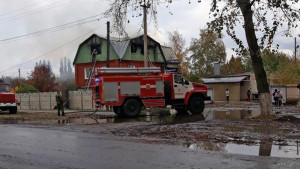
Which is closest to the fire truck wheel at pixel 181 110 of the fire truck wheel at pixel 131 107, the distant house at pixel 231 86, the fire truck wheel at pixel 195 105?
the fire truck wheel at pixel 195 105

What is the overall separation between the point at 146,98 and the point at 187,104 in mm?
2758

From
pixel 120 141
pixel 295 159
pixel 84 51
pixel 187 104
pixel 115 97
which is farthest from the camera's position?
pixel 84 51

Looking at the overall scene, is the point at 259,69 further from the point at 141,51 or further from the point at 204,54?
the point at 204,54

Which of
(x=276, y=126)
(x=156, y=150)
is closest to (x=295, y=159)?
(x=156, y=150)

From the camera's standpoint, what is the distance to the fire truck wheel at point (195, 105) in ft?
72.0

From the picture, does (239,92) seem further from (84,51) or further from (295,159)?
(295,159)

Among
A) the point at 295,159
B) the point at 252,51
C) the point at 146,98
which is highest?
the point at 252,51

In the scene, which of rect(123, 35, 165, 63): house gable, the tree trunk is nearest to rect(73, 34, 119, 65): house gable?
rect(123, 35, 165, 63): house gable

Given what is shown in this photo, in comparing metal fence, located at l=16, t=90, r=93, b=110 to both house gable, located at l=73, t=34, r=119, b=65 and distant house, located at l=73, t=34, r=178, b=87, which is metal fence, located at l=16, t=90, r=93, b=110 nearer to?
distant house, located at l=73, t=34, r=178, b=87

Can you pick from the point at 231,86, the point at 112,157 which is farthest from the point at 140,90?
the point at 231,86

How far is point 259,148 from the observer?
9.57 metres

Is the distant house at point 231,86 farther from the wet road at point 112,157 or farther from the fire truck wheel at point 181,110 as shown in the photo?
the wet road at point 112,157

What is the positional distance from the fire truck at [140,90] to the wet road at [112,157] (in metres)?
8.96

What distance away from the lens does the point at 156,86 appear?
825 inches
